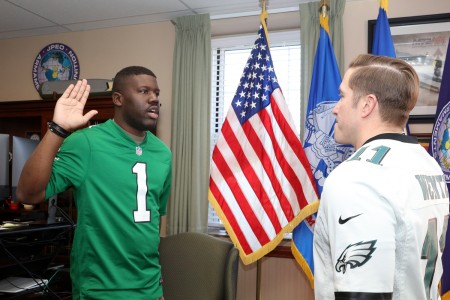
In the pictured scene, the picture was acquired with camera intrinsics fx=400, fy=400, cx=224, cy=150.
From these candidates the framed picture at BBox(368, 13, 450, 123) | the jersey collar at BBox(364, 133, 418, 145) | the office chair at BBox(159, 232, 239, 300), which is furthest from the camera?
Result: the framed picture at BBox(368, 13, 450, 123)

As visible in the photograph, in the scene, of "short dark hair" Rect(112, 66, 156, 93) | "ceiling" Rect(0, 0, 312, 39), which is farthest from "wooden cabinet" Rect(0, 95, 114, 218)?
"short dark hair" Rect(112, 66, 156, 93)

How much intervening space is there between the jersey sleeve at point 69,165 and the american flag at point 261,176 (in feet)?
4.40

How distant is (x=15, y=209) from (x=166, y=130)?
1.46 metres

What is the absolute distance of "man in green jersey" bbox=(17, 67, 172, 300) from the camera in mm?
1427

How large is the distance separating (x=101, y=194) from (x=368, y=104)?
40.4 inches

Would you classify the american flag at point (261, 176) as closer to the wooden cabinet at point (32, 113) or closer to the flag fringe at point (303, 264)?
the flag fringe at point (303, 264)

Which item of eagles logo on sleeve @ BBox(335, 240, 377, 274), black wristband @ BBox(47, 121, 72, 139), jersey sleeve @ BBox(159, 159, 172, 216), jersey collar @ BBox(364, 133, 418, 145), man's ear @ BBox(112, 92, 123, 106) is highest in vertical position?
man's ear @ BBox(112, 92, 123, 106)

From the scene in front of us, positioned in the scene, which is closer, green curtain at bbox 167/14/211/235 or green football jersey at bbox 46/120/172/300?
green football jersey at bbox 46/120/172/300

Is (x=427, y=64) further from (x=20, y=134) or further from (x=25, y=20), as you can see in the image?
(x=20, y=134)

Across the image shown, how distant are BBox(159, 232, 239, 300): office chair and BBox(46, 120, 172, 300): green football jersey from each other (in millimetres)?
613

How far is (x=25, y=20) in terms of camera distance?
12.3 feet

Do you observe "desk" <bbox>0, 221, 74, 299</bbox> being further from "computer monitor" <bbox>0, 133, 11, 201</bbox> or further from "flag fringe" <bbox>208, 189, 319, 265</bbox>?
"flag fringe" <bbox>208, 189, 319, 265</bbox>

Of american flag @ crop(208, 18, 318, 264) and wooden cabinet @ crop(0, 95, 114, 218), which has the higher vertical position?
wooden cabinet @ crop(0, 95, 114, 218)

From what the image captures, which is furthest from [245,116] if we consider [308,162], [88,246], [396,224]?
[396,224]
